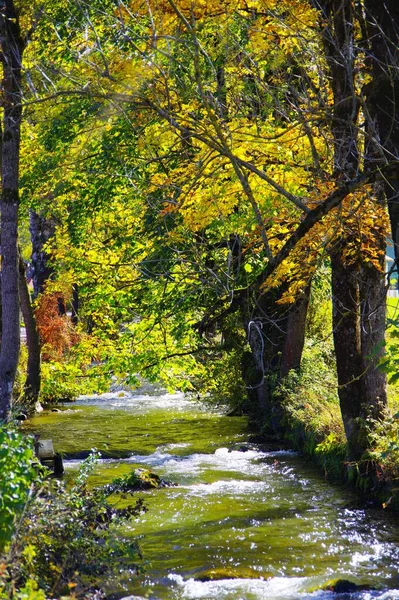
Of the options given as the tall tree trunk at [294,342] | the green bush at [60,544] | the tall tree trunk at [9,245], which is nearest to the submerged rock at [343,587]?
the green bush at [60,544]

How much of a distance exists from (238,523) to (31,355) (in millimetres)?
9336

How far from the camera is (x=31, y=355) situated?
1875 cm

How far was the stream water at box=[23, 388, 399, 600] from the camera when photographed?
8281 mm

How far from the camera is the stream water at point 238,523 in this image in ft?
27.2

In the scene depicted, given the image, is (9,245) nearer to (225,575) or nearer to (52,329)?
(225,575)

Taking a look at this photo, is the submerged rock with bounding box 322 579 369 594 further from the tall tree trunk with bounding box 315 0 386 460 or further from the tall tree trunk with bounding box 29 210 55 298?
the tall tree trunk with bounding box 29 210 55 298

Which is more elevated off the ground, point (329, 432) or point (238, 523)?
point (329, 432)

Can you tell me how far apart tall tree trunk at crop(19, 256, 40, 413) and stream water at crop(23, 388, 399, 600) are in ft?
4.88

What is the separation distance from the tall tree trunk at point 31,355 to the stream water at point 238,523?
149cm

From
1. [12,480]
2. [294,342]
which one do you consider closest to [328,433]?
[294,342]

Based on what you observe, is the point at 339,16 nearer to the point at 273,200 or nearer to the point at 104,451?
the point at 273,200

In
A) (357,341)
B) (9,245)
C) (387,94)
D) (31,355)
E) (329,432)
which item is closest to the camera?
(387,94)

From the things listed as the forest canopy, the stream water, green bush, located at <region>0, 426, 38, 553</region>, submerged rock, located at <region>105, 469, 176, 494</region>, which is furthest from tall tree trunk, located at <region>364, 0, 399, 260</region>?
submerged rock, located at <region>105, 469, 176, 494</region>

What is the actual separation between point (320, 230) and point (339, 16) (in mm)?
2747
